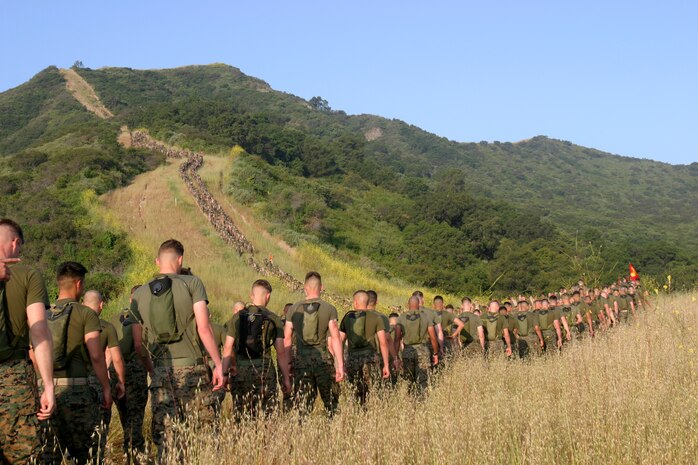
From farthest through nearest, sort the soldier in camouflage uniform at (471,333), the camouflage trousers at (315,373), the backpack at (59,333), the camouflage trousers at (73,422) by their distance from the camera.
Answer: the soldier in camouflage uniform at (471,333) → the camouflage trousers at (315,373) → the backpack at (59,333) → the camouflage trousers at (73,422)

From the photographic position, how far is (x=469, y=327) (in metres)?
12.8

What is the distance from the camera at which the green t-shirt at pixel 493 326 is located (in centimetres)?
1338

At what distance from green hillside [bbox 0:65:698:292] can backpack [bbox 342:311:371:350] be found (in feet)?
29.7

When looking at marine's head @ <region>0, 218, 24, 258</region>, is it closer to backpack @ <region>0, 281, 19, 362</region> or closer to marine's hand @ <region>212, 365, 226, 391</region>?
backpack @ <region>0, 281, 19, 362</region>

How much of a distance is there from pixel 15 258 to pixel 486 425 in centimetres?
414

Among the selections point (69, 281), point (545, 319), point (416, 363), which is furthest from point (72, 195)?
point (69, 281)

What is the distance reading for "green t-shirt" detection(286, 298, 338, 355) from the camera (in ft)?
25.1

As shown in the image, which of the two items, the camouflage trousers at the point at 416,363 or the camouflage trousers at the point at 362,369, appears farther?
the camouflage trousers at the point at 416,363

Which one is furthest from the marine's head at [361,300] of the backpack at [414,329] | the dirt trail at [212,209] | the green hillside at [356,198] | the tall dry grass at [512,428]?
the dirt trail at [212,209]

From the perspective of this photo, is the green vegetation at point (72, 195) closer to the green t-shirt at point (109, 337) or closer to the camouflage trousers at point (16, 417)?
the green t-shirt at point (109, 337)

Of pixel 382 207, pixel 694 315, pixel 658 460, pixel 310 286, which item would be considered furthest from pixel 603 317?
pixel 382 207

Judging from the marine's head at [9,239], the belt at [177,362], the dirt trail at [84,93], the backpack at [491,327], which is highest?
the dirt trail at [84,93]

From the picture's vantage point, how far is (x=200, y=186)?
4291 centimetres

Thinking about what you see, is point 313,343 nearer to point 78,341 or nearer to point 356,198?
point 78,341
